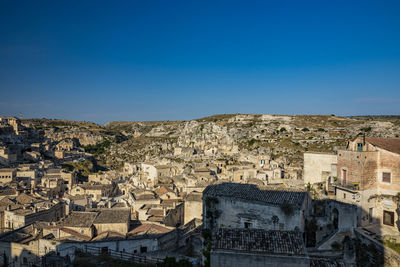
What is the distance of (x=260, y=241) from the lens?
1166cm

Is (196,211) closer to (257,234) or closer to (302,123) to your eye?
(257,234)

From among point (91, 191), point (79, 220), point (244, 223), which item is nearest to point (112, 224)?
point (79, 220)

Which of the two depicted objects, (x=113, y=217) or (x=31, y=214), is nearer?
(x=113, y=217)

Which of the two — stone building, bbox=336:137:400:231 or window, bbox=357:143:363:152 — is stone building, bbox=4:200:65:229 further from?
window, bbox=357:143:363:152

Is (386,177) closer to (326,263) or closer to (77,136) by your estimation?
(326,263)

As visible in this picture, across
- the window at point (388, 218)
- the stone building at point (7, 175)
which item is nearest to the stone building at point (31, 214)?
the stone building at point (7, 175)

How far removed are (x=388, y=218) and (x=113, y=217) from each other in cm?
1908

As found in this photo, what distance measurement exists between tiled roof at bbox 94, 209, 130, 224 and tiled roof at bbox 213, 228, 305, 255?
1229 cm

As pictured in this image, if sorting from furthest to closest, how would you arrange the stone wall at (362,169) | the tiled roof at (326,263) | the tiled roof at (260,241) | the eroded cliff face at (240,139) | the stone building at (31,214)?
1. the eroded cliff face at (240,139)
2. the stone building at (31,214)
3. the stone wall at (362,169)
4. the tiled roof at (326,263)
5. the tiled roof at (260,241)

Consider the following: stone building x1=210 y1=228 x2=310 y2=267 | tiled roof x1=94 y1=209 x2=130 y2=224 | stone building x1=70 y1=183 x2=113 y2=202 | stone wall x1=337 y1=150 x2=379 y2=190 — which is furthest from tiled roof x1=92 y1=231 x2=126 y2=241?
stone building x1=70 y1=183 x2=113 y2=202

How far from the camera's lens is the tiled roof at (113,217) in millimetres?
22234

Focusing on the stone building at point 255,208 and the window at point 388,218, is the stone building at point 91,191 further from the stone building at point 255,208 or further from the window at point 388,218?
the window at point 388,218

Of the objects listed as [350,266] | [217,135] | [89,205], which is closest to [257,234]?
[350,266]

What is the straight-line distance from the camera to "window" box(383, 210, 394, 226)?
17.6 m
